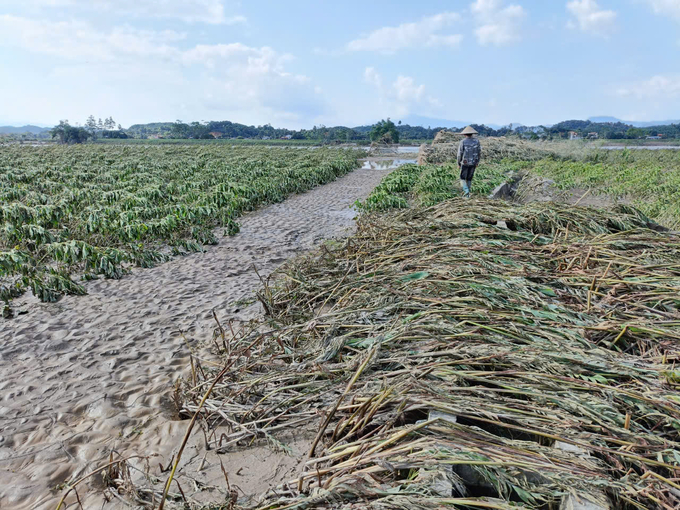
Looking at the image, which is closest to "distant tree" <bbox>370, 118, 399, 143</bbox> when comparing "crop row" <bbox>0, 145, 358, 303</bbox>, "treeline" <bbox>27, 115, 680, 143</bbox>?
"treeline" <bbox>27, 115, 680, 143</bbox>

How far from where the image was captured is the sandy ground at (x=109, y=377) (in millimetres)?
2371

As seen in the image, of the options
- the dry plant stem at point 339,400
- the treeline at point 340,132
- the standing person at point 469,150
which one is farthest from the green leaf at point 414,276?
the treeline at point 340,132

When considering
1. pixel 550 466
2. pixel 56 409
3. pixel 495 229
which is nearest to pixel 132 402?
pixel 56 409

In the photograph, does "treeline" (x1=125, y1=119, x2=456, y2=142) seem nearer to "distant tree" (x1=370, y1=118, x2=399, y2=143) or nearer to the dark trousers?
"distant tree" (x1=370, y1=118, x2=399, y2=143)

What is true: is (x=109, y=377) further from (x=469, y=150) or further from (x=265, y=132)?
(x=265, y=132)

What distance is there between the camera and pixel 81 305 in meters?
4.80

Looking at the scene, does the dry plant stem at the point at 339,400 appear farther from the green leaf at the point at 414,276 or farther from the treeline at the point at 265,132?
the treeline at the point at 265,132

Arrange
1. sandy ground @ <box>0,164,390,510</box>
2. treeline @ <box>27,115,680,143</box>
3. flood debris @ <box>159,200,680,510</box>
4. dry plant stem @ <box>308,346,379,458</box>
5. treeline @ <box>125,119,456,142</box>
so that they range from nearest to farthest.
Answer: flood debris @ <box>159,200,680,510</box> → dry plant stem @ <box>308,346,379,458</box> → sandy ground @ <box>0,164,390,510</box> → treeline @ <box>27,115,680,143</box> → treeline @ <box>125,119,456,142</box>

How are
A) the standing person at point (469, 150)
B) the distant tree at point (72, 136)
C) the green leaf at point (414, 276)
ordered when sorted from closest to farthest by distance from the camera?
the green leaf at point (414, 276) < the standing person at point (469, 150) < the distant tree at point (72, 136)

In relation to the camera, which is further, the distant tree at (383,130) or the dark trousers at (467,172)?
the distant tree at (383,130)

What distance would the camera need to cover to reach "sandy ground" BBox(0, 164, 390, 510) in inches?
93.4

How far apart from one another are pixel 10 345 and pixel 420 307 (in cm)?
379

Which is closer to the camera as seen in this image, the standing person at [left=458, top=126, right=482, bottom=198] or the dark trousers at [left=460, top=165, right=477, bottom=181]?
the standing person at [left=458, top=126, right=482, bottom=198]

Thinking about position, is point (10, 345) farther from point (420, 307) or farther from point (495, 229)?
point (495, 229)
